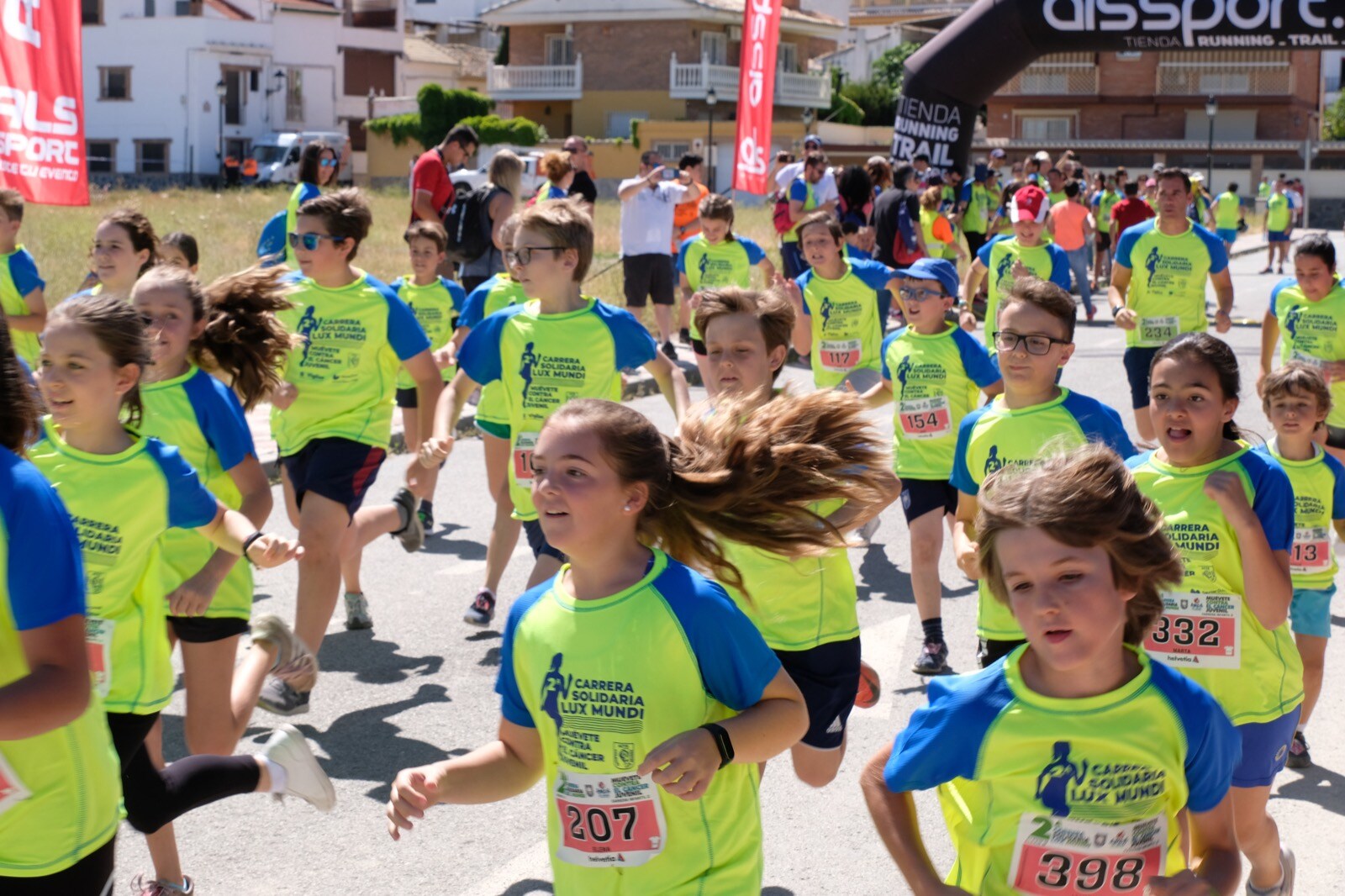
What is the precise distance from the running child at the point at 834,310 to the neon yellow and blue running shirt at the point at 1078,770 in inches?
257

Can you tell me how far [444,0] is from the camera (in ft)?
302

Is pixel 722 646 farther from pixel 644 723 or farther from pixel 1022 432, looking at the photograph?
pixel 1022 432

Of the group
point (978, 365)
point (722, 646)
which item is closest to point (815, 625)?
point (722, 646)

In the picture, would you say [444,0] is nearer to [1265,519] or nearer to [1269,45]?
[1269,45]

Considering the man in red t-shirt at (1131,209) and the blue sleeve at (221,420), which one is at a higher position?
the man in red t-shirt at (1131,209)

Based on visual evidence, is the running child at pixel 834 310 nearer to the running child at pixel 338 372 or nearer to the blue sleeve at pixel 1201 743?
the running child at pixel 338 372

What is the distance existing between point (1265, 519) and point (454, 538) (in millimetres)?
5887

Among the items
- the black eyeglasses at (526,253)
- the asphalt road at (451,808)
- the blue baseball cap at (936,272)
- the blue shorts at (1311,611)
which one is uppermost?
the black eyeglasses at (526,253)

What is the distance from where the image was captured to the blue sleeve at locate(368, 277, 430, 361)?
6605 mm

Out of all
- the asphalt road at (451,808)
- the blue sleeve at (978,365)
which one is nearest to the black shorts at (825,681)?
the asphalt road at (451,808)

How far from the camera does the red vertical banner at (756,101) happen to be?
16.2 meters

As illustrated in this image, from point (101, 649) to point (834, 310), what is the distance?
6.05m

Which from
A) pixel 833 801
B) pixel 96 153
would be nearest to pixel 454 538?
pixel 833 801

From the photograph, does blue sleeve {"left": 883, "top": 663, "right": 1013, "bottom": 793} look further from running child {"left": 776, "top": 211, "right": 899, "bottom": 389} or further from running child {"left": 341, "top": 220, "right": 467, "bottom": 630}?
running child {"left": 776, "top": 211, "right": 899, "bottom": 389}
